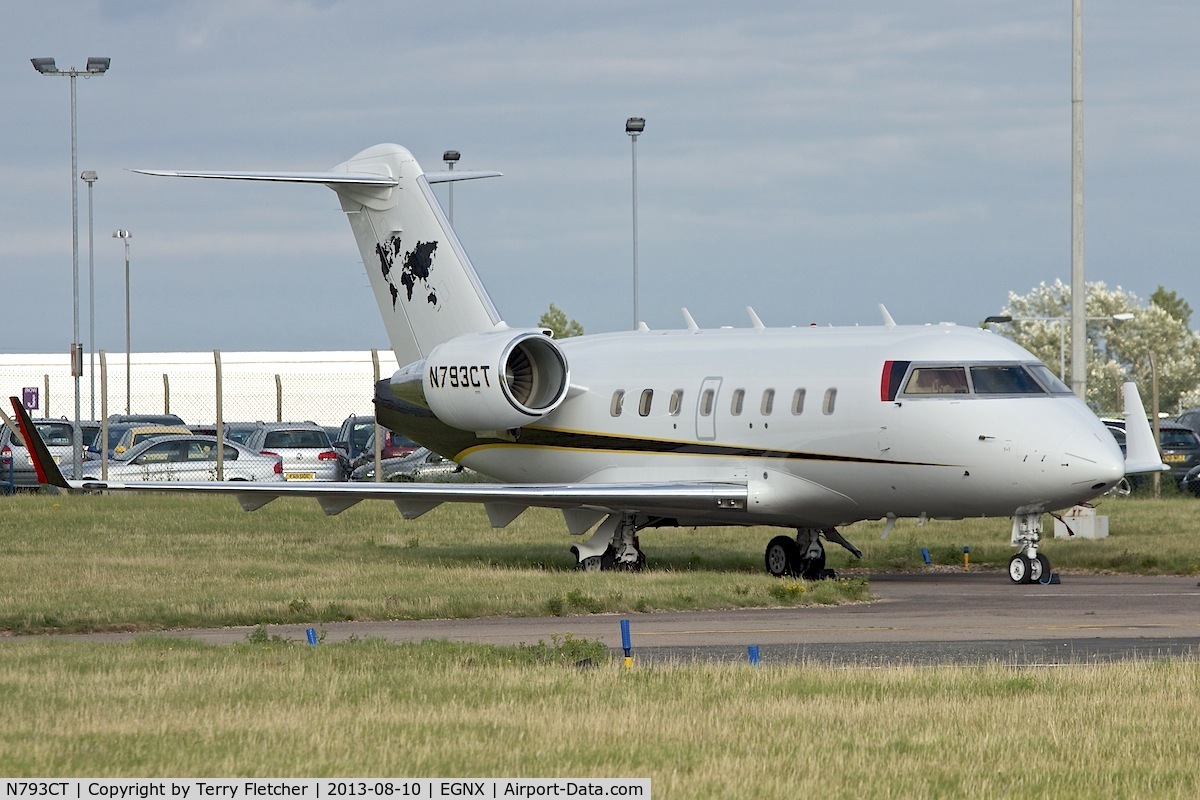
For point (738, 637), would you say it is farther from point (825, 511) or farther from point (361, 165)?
point (361, 165)

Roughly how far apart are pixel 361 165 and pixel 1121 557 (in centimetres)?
1200

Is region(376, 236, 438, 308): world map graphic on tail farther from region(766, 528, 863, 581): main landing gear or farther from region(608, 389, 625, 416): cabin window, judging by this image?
region(766, 528, 863, 581): main landing gear

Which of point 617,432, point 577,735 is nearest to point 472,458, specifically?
point 617,432

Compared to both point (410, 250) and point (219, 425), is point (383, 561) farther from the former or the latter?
point (219, 425)

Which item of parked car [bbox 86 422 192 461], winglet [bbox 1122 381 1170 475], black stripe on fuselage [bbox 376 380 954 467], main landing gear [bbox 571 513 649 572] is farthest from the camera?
parked car [bbox 86 422 192 461]

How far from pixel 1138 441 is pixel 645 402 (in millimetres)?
6176

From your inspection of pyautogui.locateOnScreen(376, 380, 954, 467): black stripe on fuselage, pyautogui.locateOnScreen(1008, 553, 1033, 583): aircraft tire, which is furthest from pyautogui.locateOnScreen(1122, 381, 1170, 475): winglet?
pyautogui.locateOnScreen(376, 380, 954, 467): black stripe on fuselage

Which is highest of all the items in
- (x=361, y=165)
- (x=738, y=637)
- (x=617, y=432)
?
(x=361, y=165)

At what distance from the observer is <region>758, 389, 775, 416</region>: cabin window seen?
71.4 feet

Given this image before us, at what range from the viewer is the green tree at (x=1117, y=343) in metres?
91.9

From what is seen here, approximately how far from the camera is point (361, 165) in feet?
85.4

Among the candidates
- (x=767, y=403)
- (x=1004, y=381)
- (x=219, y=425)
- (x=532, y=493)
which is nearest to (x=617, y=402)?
(x=532, y=493)

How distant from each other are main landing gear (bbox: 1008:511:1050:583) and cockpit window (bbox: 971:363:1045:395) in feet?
4.77

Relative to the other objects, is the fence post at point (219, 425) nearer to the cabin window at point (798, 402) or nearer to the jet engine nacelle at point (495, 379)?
the jet engine nacelle at point (495, 379)
